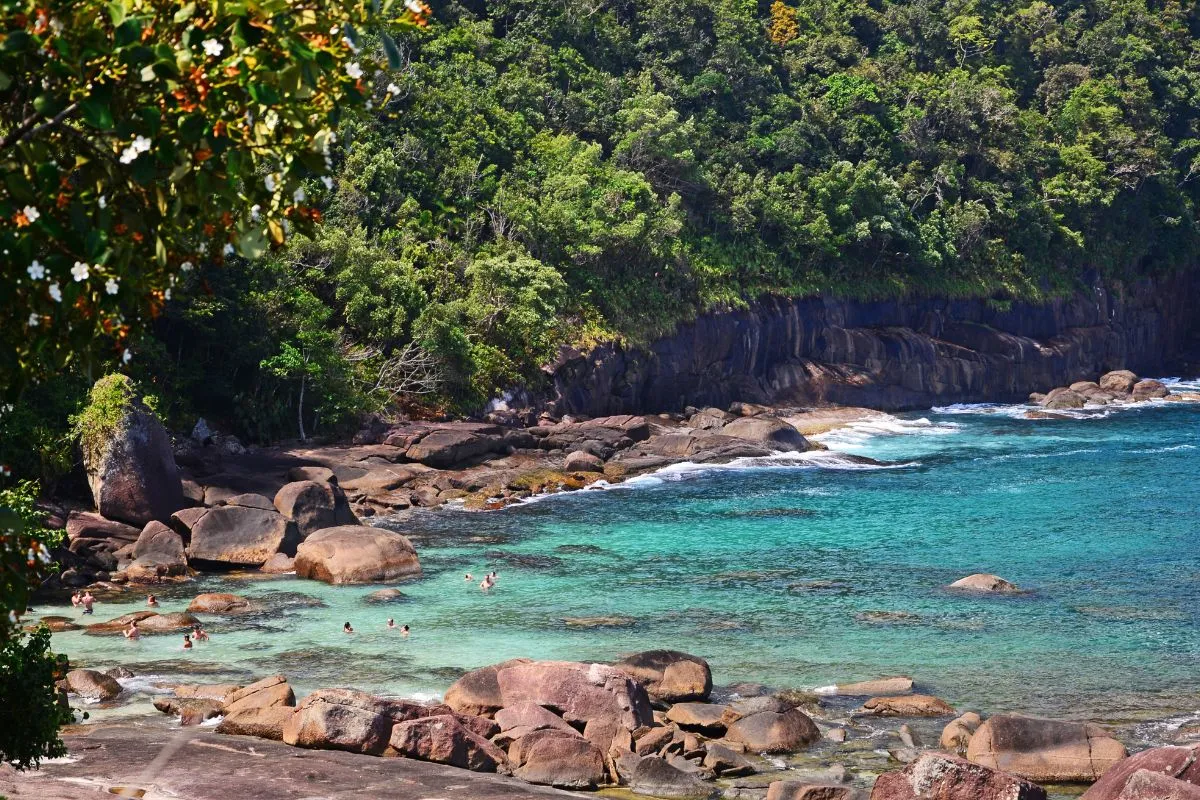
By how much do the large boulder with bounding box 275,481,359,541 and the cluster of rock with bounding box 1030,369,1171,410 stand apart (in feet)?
155

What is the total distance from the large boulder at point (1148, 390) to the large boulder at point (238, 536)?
56021 millimetres

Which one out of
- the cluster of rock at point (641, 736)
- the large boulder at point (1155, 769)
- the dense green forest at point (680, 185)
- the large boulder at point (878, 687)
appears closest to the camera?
the large boulder at point (1155, 769)

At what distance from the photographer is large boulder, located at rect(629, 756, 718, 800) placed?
18.6 m

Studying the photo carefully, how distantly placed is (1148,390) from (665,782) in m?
63.9

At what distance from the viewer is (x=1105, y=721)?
2219cm

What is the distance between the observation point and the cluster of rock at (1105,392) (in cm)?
7094

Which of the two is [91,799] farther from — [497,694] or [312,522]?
[312,522]

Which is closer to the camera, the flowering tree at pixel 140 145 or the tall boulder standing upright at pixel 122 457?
the flowering tree at pixel 140 145

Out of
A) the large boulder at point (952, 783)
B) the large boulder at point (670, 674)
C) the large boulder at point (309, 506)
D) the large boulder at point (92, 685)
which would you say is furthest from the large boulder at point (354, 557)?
the large boulder at point (952, 783)

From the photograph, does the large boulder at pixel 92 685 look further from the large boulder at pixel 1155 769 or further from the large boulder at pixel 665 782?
the large boulder at pixel 1155 769

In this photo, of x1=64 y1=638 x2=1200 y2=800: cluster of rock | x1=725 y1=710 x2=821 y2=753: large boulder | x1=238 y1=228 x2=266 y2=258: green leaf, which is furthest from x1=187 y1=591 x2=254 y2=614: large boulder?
x1=238 y1=228 x2=266 y2=258: green leaf

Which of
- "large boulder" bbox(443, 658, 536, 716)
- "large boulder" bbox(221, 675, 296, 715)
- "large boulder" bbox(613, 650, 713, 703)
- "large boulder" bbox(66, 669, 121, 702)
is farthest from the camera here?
"large boulder" bbox(613, 650, 713, 703)

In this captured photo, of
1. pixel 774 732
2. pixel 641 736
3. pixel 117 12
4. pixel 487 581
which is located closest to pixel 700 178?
pixel 487 581

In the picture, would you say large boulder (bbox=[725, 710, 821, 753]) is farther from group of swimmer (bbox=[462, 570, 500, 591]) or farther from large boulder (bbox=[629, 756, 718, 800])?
group of swimmer (bbox=[462, 570, 500, 591])
